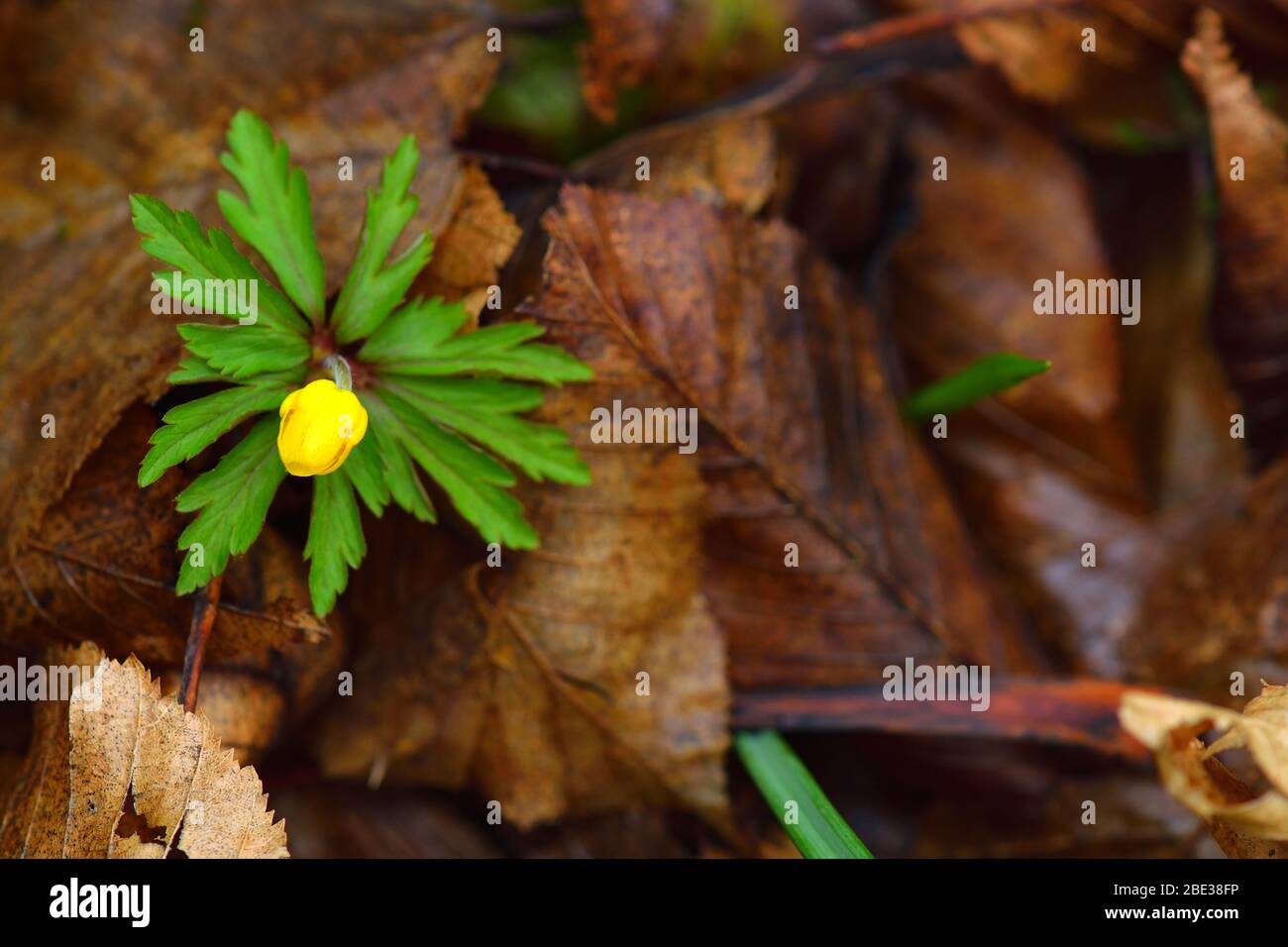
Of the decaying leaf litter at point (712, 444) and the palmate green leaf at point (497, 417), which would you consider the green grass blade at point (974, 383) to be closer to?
the decaying leaf litter at point (712, 444)

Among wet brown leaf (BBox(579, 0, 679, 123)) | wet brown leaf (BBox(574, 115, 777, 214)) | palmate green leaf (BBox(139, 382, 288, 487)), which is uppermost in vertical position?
wet brown leaf (BBox(579, 0, 679, 123))

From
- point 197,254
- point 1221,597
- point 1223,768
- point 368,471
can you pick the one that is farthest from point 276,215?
point 1221,597

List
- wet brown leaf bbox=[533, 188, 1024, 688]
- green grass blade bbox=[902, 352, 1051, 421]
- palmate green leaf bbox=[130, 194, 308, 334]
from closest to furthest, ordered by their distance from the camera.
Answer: palmate green leaf bbox=[130, 194, 308, 334] < wet brown leaf bbox=[533, 188, 1024, 688] < green grass blade bbox=[902, 352, 1051, 421]

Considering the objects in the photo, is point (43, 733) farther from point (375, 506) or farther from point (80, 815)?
point (375, 506)

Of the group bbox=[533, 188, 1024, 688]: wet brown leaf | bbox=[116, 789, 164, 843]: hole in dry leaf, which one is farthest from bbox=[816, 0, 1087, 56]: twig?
bbox=[116, 789, 164, 843]: hole in dry leaf

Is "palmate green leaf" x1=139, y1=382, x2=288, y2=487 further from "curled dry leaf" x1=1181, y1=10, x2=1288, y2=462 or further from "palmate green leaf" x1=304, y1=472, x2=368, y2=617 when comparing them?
"curled dry leaf" x1=1181, y1=10, x2=1288, y2=462
